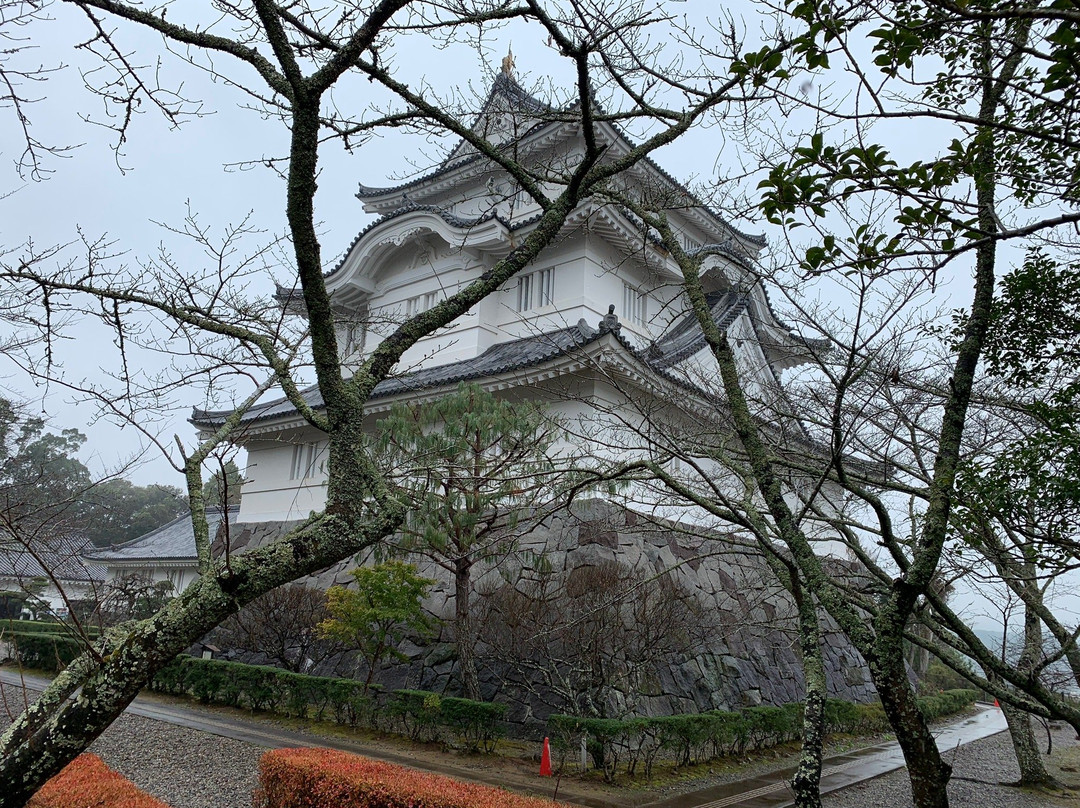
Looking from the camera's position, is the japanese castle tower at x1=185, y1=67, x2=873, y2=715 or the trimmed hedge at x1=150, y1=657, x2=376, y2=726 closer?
the japanese castle tower at x1=185, y1=67, x2=873, y2=715

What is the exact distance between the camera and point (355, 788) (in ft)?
18.4

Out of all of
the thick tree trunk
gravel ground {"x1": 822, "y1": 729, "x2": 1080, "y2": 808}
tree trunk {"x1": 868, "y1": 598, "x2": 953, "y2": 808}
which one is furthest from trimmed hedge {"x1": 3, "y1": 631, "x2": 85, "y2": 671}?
the thick tree trunk

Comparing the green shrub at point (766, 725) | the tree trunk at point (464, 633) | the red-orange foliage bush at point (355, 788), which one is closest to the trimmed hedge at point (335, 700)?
the tree trunk at point (464, 633)

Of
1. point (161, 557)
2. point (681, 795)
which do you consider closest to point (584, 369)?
point (681, 795)

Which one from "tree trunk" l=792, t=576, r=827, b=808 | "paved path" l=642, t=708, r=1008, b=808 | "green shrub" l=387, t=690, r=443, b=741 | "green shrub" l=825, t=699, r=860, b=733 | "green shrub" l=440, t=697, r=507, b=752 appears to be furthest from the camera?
"green shrub" l=825, t=699, r=860, b=733

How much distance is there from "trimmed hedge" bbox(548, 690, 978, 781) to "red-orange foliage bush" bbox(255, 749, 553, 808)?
2.82m

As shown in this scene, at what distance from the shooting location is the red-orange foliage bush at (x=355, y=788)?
17.6 ft

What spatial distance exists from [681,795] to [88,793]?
5964mm

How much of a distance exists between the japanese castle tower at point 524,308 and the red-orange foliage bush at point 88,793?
21.3ft

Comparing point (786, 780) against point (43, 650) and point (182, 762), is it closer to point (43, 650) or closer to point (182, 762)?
point (182, 762)

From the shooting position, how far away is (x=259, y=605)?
1327cm

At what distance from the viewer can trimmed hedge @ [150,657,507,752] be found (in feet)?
30.7

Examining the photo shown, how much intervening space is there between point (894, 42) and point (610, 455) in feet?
26.3

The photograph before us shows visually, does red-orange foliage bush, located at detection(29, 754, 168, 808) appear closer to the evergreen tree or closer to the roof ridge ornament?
the evergreen tree
